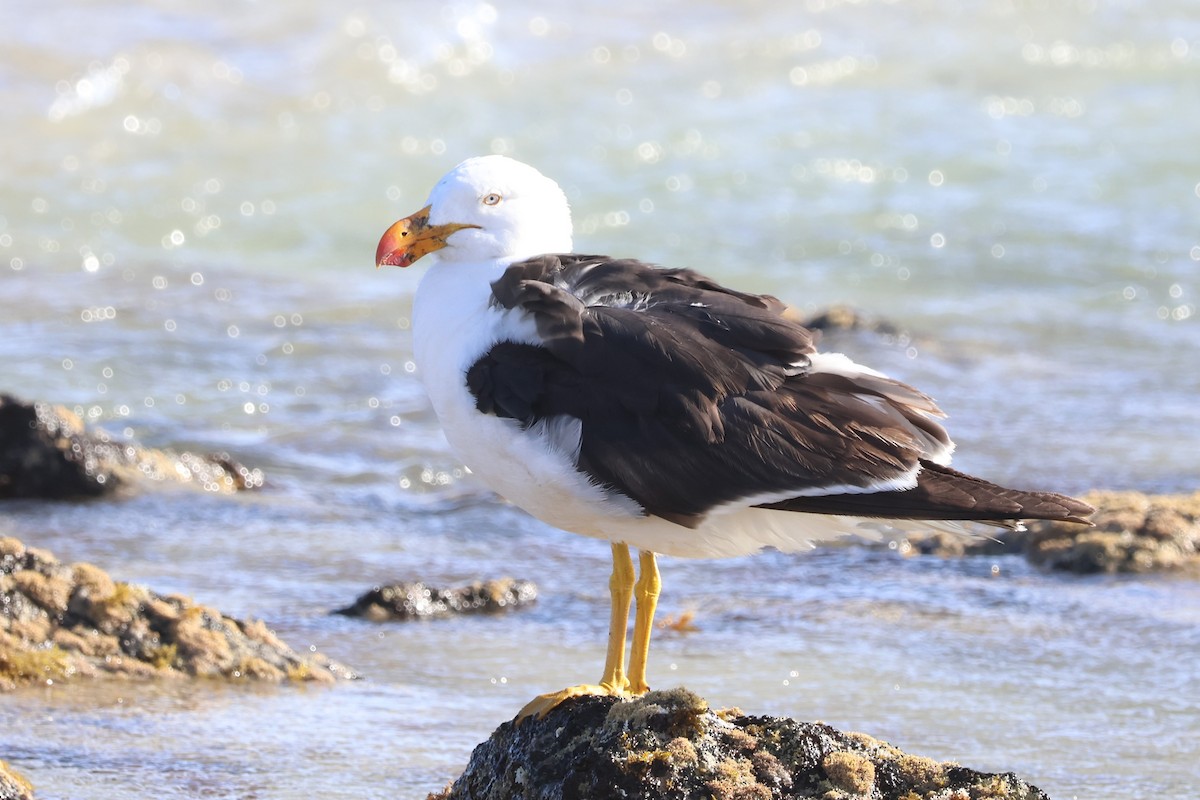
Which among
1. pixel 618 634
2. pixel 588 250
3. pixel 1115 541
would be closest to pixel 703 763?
pixel 618 634

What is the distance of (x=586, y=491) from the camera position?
3.96 metres

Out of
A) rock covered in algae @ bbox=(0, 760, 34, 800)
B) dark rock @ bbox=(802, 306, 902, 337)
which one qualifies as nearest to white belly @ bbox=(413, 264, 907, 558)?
rock covered in algae @ bbox=(0, 760, 34, 800)

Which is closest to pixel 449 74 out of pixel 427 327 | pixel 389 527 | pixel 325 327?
pixel 325 327

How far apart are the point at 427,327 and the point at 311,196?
34.8 feet

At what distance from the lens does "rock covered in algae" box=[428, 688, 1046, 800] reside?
342 cm

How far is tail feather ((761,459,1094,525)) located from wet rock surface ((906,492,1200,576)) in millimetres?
2649

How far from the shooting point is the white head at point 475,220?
4312 mm

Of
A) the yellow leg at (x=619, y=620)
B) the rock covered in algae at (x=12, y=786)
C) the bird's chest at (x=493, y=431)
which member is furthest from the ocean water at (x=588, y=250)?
the bird's chest at (x=493, y=431)

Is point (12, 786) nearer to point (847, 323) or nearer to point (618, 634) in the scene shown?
point (618, 634)

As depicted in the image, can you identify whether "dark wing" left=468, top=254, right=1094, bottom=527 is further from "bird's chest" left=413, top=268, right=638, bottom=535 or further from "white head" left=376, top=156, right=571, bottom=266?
"white head" left=376, top=156, right=571, bottom=266

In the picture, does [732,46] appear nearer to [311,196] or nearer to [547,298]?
[311,196]

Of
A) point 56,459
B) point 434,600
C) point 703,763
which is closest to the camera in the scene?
point 703,763

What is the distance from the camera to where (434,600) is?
6.07 m

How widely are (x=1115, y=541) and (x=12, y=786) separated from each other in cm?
422
